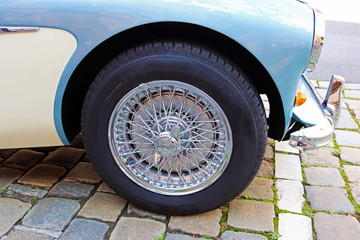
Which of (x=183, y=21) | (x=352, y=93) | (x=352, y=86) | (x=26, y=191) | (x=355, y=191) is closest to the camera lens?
(x=183, y=21)

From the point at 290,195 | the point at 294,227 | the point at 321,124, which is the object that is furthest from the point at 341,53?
the point at 294,227

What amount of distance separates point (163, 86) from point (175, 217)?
2.66 feet

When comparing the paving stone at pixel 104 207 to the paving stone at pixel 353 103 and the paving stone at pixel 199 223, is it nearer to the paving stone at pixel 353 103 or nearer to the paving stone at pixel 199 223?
the paving stone at pixel 199 223

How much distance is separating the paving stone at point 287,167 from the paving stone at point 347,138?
Result: 1.85ft

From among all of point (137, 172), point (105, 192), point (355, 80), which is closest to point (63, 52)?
point (137, 172)

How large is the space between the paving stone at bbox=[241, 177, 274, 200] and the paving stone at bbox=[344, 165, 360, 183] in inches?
24.1

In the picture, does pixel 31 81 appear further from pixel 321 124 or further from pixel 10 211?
pixel 321 124

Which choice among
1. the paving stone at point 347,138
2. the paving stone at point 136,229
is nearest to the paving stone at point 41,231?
the paving stone at point 136,229

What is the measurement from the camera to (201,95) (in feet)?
6.87

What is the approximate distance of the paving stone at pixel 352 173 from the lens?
276 cm

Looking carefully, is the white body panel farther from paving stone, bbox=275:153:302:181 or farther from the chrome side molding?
paving stone, bbox=275:153:302:181

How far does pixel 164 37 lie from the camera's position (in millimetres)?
2148

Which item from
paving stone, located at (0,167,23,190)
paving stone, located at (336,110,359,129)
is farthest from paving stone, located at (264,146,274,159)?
paving stone, located at (0,167,23,190)

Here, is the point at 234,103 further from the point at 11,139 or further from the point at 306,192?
the point at 11,139
